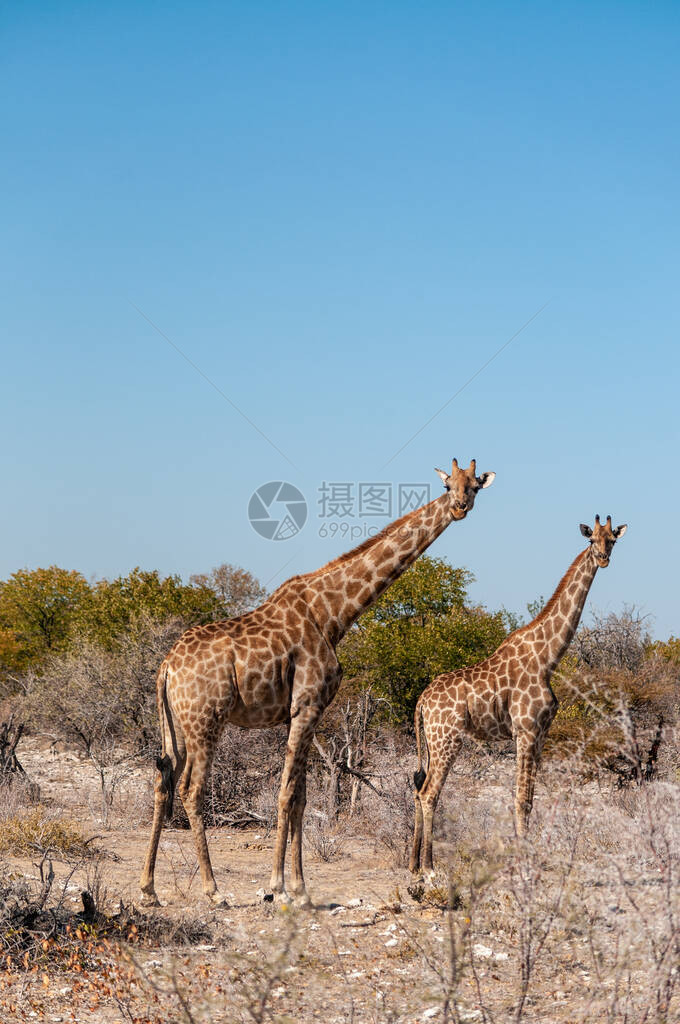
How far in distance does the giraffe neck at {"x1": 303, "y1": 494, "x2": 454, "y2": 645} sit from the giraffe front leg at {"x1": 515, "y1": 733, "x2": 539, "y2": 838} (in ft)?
7.49

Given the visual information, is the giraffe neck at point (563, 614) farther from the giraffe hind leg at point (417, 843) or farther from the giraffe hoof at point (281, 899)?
the giraffe hoof at point (281, 899)

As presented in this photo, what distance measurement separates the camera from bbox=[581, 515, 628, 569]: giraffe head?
1080 cm

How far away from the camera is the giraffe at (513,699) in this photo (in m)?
10.2

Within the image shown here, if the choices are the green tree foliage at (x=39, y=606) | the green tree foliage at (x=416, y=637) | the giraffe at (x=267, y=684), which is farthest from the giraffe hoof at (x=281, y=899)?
the green tree foliage at (x=39, y=606)

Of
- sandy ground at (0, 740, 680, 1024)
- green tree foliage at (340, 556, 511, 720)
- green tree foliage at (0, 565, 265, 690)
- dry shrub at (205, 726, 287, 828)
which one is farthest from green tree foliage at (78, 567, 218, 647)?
sandy ground at (0, 740, 680, 1024)

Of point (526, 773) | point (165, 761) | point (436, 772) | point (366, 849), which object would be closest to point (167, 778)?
point (165, 761)

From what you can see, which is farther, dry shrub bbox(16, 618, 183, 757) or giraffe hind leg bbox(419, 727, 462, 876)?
dry shrub bbox(16, 618, 183, 757)

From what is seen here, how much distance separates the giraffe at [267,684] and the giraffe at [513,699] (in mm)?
1547

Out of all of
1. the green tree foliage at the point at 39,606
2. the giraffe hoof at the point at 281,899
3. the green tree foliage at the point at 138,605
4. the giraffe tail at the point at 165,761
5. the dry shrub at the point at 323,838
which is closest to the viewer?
the giraffe hoof at the point at 281,899

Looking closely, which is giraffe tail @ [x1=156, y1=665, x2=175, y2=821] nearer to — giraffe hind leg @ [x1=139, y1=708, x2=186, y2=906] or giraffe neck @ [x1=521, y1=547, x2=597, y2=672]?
giraffe hind leg @ [x1=139, y1=708, x2=186, y2=906]

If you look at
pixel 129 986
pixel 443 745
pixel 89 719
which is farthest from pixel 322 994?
pixel 89 719

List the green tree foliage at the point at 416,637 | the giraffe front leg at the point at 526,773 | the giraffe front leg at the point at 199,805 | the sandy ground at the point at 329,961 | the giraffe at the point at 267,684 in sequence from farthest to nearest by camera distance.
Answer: the green tree foliage at the point at 416,637 → the giraffe front leg at the point at 526,773 → the giraffe at the point at 267,684 → the giraffe front leg at the point at 199,805 → the sandy ground at the point at 329,961

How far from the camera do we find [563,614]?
1075 centimetres

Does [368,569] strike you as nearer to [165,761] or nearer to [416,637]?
[165,761]
